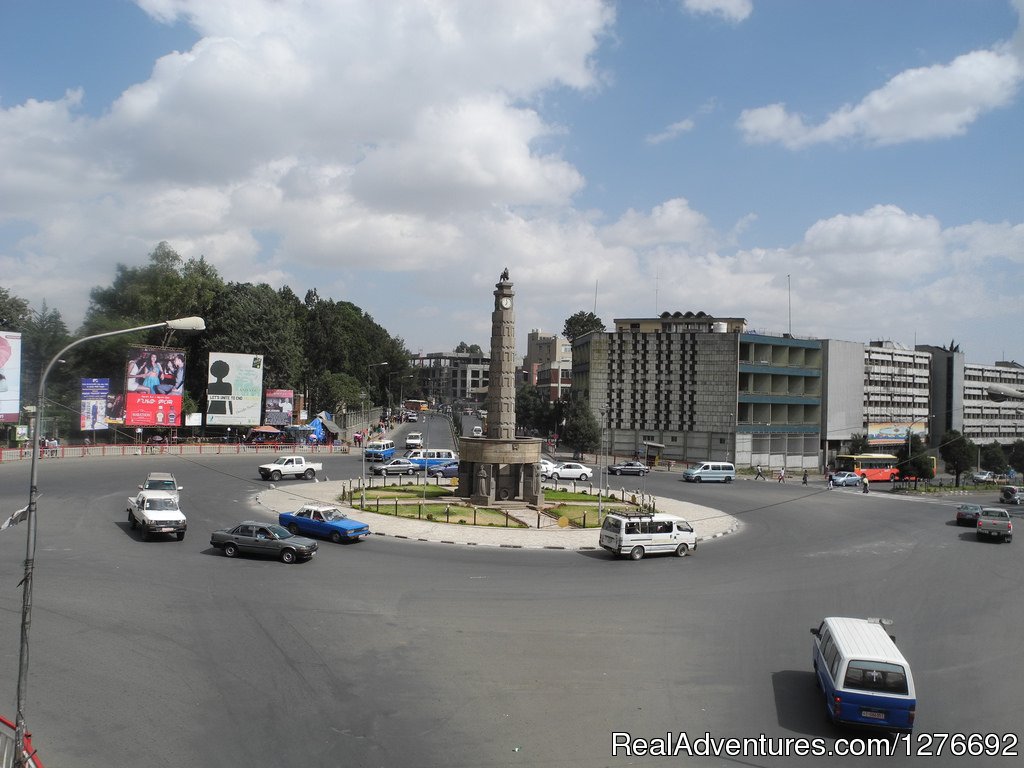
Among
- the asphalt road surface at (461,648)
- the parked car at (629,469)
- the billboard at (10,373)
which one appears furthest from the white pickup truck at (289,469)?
the parked car at (629,469)

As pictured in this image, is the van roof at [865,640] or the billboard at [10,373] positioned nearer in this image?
the van roof at [865,640]

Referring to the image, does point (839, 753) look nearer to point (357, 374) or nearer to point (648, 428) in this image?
point (648, 428)

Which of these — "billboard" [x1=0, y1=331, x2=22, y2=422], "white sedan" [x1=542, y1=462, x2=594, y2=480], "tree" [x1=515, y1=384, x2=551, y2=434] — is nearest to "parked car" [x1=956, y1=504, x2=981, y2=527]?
"white sedan" [x1=542, y1=462, x2=594, y2=480]

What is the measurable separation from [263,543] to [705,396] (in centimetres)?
5995

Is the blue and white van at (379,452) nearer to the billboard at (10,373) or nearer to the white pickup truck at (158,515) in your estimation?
the billboard at (10,373)

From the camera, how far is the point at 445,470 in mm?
53000

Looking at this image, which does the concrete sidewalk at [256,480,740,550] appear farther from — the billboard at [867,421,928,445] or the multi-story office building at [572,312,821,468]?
the billboard at [867,421,928,445]

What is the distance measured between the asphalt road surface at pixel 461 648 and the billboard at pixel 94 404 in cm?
3655

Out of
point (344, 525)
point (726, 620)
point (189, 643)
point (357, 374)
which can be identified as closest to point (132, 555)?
point (344, 525)

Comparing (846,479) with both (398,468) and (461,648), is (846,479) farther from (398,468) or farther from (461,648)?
(461,648)

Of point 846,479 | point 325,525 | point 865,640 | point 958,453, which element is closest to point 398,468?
point 325,525

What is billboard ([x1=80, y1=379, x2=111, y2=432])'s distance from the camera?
60.6m

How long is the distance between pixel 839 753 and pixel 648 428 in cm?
6813

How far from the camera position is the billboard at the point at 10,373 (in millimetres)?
51375
